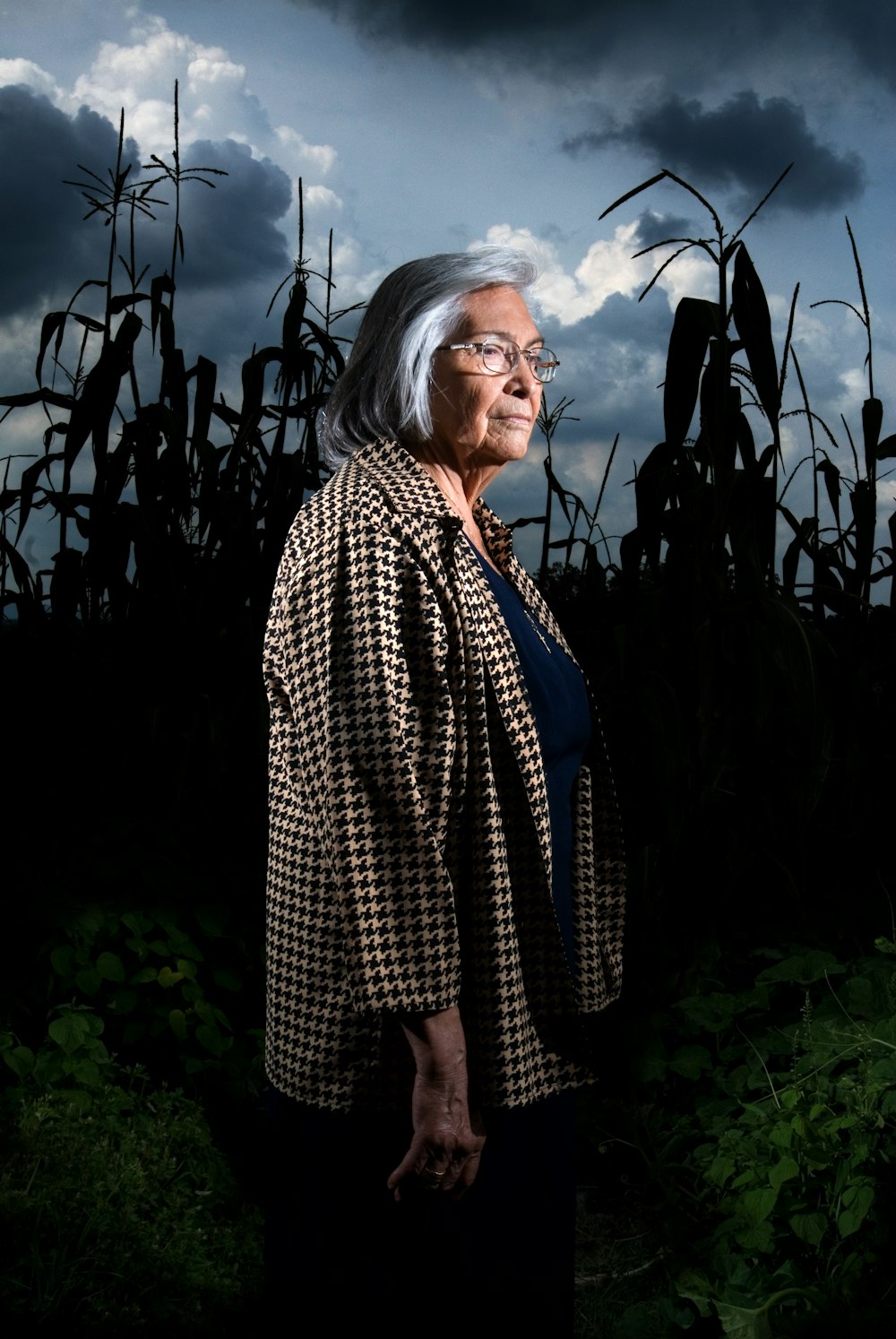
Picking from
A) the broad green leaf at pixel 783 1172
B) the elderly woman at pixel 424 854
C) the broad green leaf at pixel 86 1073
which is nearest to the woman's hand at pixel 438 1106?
the elderly woman at pixel 424 854

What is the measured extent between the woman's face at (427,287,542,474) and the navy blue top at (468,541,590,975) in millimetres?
141

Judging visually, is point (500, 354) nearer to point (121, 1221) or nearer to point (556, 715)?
point (556, 715)

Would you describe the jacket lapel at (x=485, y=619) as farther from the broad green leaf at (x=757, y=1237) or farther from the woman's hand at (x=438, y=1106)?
the broad green leaf at (x=757, y=1237)

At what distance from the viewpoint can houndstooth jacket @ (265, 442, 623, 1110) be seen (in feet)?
3.69

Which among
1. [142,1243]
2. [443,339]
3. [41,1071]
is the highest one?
[443,339]

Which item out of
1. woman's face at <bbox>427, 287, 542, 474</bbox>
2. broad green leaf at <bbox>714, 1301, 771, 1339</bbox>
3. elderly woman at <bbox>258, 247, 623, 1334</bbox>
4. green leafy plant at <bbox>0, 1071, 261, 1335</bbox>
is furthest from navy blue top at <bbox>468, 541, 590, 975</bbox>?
green leafy plant at <bbox>0, 1071, 261, 1335</bbox>

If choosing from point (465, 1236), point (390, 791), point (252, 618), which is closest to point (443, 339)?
point (390, 791)

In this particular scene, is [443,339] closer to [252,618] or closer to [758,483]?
[758,483]

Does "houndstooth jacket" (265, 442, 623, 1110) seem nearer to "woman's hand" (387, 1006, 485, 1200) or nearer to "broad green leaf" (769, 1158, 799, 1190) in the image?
"woman's hand" (387, 1006, 485, 1200)

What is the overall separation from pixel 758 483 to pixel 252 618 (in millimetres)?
1129

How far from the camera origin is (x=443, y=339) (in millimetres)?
1368

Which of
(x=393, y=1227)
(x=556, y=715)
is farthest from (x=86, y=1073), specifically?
(x=556, y=715)

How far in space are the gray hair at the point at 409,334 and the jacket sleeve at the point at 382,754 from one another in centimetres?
26

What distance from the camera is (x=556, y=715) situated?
1.37 meters
